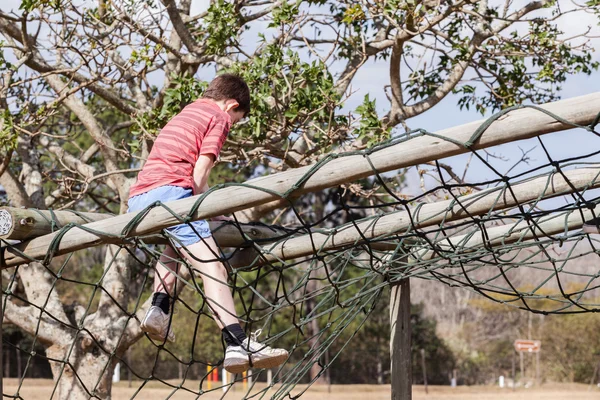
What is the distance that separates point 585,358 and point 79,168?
1744 cm

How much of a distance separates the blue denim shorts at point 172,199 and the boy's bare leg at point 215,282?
3cm

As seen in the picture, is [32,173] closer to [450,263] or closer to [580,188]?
[450,263]

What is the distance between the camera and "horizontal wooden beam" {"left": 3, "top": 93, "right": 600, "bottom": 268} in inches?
80.9

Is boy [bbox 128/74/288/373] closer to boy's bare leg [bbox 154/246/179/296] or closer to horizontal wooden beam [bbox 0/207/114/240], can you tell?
boy's bare leg [bbox 154/246/179/296]

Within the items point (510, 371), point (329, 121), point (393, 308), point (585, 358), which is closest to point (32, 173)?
point (329, 121)

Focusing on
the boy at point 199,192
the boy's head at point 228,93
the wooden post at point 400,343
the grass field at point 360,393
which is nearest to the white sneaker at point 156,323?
the boy at point 199,192

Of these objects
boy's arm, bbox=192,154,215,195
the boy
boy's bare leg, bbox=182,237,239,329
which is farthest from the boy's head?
boy's bare leg, bbox=182,237,239,329

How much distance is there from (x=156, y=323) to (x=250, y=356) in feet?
1.32

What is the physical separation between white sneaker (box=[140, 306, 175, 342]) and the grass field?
1155cm

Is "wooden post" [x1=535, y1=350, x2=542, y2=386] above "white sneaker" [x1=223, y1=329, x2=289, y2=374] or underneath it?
above

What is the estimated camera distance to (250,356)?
281 centimetres

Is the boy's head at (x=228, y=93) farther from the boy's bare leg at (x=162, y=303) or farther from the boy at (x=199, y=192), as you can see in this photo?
the boy's bare leg at (x=162, y=303)

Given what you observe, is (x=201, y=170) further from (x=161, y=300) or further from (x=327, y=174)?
(x=327, y=174)

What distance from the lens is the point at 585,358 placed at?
73.2 ft
